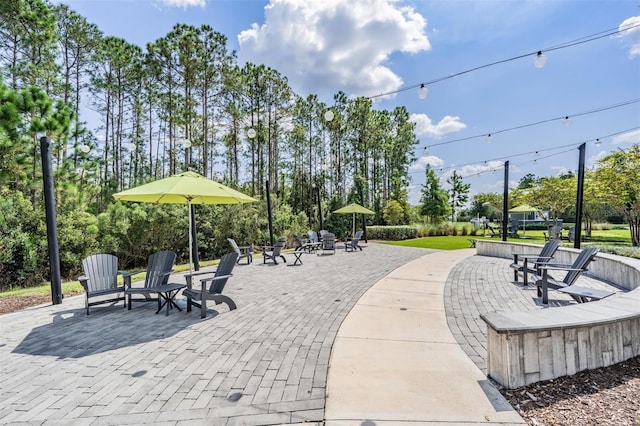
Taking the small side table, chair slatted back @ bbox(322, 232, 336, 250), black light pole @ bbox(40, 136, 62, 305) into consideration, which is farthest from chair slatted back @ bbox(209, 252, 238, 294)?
chair slatted back @ bbox(322, 232, 336, 250)

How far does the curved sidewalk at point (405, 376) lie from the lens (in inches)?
86.4

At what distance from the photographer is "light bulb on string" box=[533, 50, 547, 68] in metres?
6.36

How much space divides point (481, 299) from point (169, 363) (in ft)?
15.9

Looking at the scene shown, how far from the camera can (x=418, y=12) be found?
8609 millimetres

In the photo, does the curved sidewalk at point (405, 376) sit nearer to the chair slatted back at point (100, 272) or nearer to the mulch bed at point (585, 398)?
the mulch bed at point (585, 398)

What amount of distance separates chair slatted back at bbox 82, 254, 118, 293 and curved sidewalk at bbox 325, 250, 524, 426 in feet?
12.6

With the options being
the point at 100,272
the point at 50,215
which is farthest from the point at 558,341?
the point at 50,215

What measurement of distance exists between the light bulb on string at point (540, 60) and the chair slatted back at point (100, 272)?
8847 millimetres

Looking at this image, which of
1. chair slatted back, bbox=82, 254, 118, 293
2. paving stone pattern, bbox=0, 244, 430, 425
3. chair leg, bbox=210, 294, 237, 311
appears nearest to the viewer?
paving stone pattern, bbox=0, 244, 430, 425

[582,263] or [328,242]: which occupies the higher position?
[582,263]

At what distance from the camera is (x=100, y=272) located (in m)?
4.97

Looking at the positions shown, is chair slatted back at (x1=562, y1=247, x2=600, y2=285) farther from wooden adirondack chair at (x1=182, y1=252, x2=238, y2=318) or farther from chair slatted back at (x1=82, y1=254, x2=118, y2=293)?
chair slatted back at (x1=82, y1=254, x2=118, y2=293)

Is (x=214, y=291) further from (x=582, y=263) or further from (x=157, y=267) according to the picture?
(x=582, y=263)

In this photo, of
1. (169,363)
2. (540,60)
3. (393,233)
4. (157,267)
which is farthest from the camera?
(393,233)
